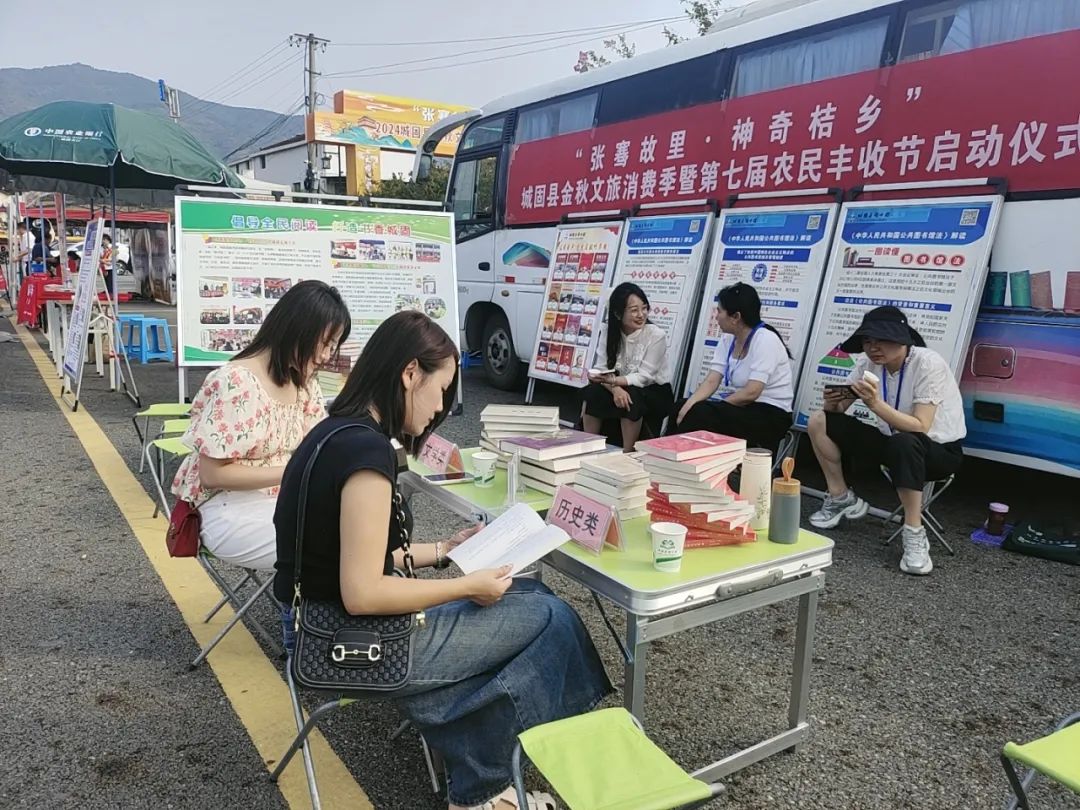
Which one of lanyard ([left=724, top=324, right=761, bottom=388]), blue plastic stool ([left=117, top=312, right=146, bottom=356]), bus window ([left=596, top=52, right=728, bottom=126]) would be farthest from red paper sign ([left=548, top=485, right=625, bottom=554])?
blue plastic stool ([left=117, top=312, right=146, bottom=356])

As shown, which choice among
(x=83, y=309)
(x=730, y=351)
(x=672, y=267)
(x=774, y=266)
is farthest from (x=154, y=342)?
(x=774, y=266)

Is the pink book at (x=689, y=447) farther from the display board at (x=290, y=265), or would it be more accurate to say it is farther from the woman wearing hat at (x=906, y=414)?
the display board at (x=290, y=265)

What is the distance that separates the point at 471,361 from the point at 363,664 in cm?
851

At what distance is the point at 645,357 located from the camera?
5312 millimetres

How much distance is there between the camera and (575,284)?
677 centimetres

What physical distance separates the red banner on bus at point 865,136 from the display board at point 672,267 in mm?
251

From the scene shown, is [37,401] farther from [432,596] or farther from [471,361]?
[432,596]

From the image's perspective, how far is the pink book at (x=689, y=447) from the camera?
216 centimetres

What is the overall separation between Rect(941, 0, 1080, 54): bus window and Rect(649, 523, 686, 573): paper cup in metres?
3.70

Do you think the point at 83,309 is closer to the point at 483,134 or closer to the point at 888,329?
the point at 483,134

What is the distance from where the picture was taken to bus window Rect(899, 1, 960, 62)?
173 inches

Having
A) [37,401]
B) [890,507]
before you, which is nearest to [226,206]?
[37,401]

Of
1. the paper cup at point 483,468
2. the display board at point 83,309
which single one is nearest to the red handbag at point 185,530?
the paper cup at point 483,468

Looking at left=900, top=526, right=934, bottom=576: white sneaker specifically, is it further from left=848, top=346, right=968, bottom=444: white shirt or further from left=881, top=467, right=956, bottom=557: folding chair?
left=848, top=346, right=968, bottom=444: white shirt
